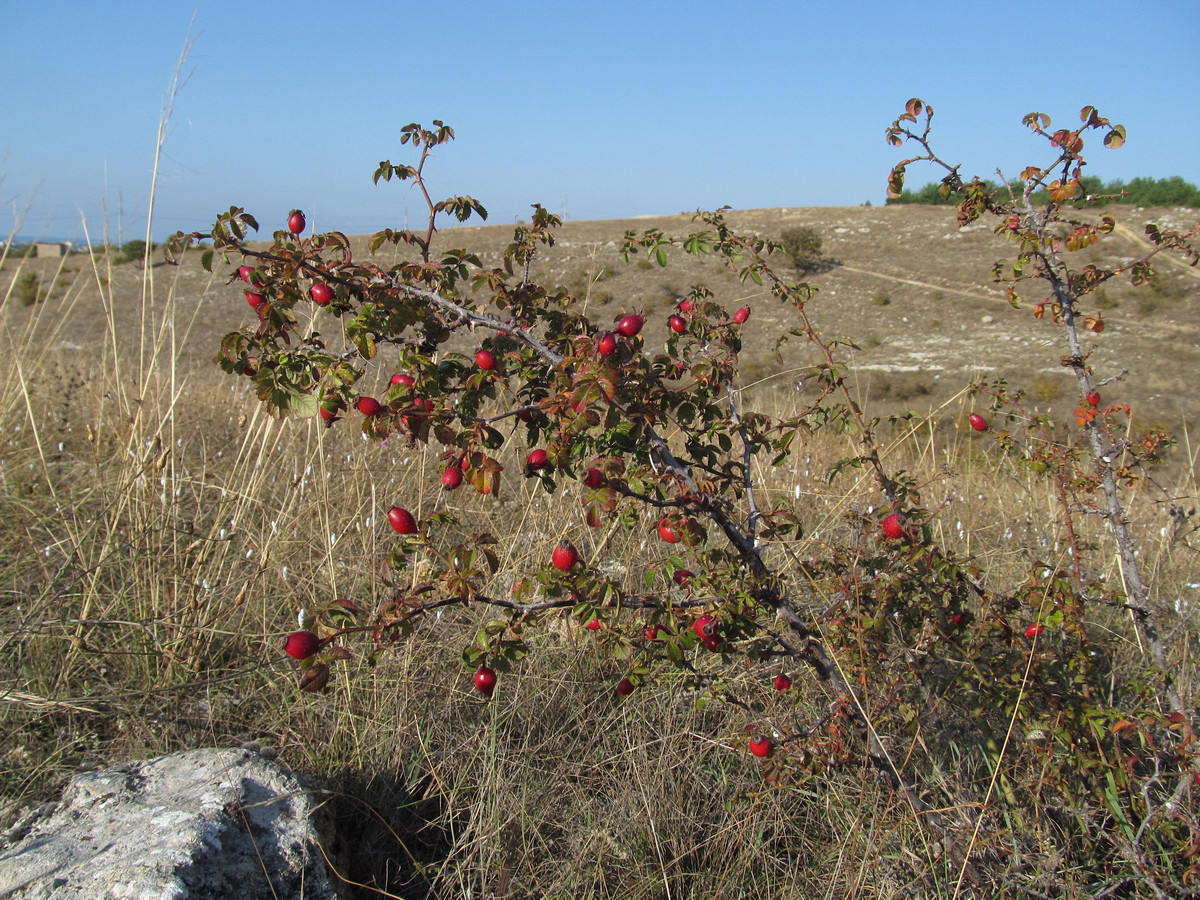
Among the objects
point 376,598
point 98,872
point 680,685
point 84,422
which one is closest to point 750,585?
point 680,685

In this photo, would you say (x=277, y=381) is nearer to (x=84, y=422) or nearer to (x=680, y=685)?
(x=680, y=685)

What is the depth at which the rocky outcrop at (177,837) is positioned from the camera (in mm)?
1250

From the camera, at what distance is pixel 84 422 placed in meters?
4.62

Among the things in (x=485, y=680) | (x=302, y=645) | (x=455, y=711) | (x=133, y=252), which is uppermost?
(x=133, y=252)

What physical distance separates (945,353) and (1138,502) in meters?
6.47

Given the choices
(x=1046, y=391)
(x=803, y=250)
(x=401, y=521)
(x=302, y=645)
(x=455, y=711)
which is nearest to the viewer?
(x=302, y=645)

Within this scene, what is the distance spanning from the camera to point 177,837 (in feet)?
4.37

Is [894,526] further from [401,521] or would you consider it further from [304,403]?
[304,403]

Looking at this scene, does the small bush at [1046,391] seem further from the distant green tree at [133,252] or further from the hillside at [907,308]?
the distant green tree at [133,252]

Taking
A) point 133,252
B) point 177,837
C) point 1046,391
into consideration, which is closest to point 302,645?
point 177,837

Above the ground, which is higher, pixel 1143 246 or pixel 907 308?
pixel 1143 246

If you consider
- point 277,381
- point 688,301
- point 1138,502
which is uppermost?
point 688,301

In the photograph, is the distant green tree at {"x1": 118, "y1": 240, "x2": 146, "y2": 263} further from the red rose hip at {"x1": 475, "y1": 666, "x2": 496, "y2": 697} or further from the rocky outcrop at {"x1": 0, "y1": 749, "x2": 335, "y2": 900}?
the red rose hip at {"x1": 475, "y1": 666, "x2": 496, "y2": 697}

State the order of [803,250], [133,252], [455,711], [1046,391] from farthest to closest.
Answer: [803,250] → [1046,391] → [133,252] → [455,711]
